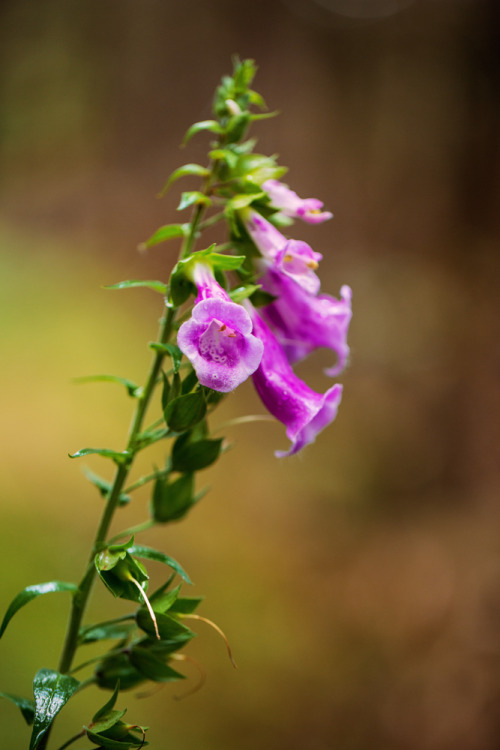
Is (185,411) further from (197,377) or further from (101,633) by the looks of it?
(101,633)

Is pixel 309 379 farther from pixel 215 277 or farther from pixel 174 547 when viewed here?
pixel 215 277

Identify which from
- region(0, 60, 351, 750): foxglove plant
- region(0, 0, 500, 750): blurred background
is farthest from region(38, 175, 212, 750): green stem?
region(0, 0, 500, 750): blurred background

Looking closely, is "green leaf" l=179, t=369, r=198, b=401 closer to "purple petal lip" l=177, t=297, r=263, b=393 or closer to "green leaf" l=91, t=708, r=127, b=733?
"purple petal lip" l=177, t=297, r=263, b=393

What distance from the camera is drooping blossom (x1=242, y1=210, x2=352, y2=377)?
0.55 m

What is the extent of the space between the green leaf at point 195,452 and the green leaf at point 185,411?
5 centimetres

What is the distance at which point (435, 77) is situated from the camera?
2.58 metres

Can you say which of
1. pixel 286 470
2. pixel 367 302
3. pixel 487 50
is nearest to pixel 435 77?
pixel 487 50

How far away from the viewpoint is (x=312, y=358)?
2.53m

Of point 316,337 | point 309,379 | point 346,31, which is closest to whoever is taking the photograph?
point 316,337

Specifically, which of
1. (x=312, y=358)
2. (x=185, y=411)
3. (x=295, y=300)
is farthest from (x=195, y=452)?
(x=312, y=358)

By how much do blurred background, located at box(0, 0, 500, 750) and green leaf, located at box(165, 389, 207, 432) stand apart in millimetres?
1282

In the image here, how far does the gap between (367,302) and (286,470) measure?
75cm

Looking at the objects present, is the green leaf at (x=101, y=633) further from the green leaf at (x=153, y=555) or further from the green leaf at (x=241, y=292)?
the green leaf at (x=241, y=292)

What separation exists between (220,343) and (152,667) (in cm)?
27
